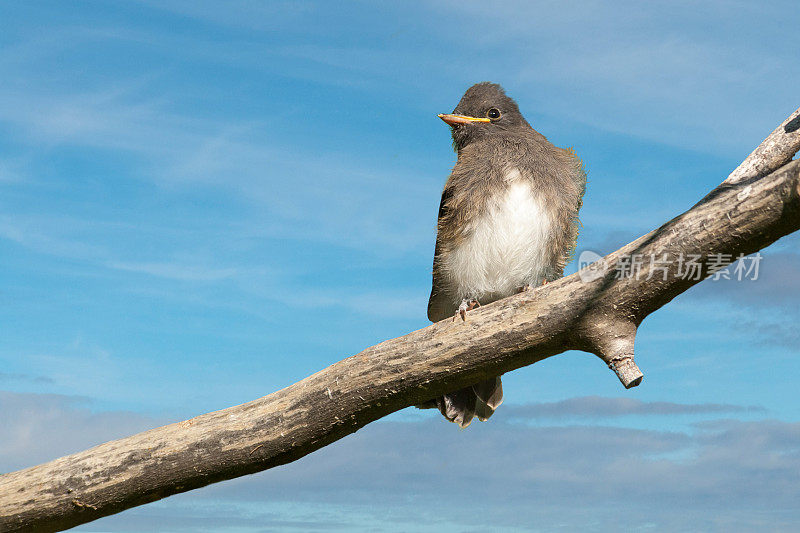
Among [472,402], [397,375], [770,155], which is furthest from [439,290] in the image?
[770,155]

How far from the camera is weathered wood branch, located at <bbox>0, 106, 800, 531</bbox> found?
149 inches

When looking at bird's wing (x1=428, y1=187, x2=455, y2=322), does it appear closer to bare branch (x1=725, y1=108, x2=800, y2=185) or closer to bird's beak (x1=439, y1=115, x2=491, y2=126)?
bird's beak (x1=439, y1=115, x2=491, y2=126)

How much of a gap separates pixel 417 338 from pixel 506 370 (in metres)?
0.57

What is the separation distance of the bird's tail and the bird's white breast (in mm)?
721

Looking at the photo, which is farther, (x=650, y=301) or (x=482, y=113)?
(x=482, y=113)

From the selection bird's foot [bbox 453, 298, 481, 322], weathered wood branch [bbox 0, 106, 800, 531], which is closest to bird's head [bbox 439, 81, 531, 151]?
bird's foot [bbox 453, 298, 481, 322]

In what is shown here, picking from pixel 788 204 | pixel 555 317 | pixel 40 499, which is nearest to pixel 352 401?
pixel 555 317

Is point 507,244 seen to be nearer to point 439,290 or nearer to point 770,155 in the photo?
point 439,290

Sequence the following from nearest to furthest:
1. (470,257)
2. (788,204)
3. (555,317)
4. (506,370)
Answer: (788,204)
(555,317)
(506,370)
(470,257)

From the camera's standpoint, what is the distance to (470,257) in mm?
5047

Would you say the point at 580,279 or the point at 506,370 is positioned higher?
the point at 580,279

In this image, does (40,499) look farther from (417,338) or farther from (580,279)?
(580,279)

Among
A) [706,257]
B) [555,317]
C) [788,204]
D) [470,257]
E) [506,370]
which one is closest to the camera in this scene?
[788,204]

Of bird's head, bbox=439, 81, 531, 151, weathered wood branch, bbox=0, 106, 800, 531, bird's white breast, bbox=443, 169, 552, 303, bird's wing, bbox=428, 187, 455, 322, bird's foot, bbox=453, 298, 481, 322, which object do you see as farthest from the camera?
bird's head, bbox=439, 81, 531, 151
